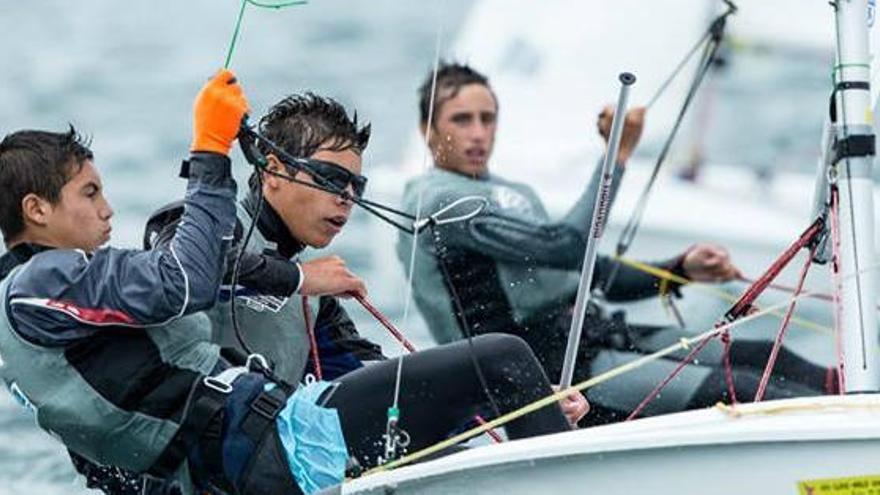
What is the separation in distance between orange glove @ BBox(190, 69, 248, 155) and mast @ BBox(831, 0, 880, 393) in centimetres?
87

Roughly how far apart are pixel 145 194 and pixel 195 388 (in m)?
5.44

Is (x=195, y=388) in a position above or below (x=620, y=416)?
above

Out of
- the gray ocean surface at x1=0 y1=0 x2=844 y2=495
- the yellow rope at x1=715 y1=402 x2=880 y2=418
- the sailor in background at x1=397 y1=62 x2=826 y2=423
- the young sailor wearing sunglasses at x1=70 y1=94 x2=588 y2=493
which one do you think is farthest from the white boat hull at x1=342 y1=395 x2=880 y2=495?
the gray ocean surface at x1=0 y1=0 x2=844 y2=495

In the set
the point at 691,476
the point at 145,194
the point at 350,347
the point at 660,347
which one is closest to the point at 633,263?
the point at 660,347

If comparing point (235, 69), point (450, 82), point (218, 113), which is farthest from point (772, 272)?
point (235, 69)

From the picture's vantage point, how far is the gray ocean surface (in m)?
9.13

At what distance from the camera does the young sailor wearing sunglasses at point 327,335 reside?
10.5 ft

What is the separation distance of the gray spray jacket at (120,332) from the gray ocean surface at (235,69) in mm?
3491

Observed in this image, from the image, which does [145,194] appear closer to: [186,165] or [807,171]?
[807,171]

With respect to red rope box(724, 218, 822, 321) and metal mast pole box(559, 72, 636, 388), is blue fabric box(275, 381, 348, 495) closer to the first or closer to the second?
metal mast pole box(559, 72, 636, 388)

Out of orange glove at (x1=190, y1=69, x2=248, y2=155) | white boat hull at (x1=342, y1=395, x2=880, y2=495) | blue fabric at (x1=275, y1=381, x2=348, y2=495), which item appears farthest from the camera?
blue fabric at (x1=275, y1=381, x2=348, y2=495)

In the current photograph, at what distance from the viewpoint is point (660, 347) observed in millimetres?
4738

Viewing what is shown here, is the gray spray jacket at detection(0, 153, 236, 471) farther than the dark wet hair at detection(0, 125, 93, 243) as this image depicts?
No

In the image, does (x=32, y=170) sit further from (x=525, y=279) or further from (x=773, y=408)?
(x=525, y=279)
